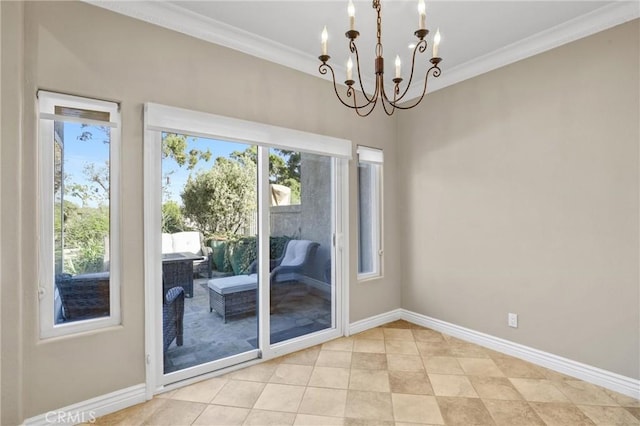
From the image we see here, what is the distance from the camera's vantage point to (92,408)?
2070 millimetres

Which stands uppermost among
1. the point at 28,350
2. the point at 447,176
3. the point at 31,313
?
the point at 447,176

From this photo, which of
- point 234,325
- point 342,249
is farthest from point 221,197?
point 342,249

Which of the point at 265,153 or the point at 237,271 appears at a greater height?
the point at 265,153

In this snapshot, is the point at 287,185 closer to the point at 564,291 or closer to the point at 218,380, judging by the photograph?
the point at 218,380

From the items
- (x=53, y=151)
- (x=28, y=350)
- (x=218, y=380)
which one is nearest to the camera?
(x=28, y=350)

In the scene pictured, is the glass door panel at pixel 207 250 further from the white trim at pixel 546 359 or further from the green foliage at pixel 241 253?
the white trim at pixel 546 359

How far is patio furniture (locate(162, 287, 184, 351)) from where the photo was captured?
2.45m

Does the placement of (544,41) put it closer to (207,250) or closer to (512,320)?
(512,320)

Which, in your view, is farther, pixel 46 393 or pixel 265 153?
pixel 265 153

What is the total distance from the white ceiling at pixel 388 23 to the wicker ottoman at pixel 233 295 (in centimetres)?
199

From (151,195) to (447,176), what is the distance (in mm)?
2893

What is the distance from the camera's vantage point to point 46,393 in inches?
76.4

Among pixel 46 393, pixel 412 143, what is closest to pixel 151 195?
pixel 46 393

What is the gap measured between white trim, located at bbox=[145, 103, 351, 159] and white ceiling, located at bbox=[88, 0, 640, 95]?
644 millimetres
